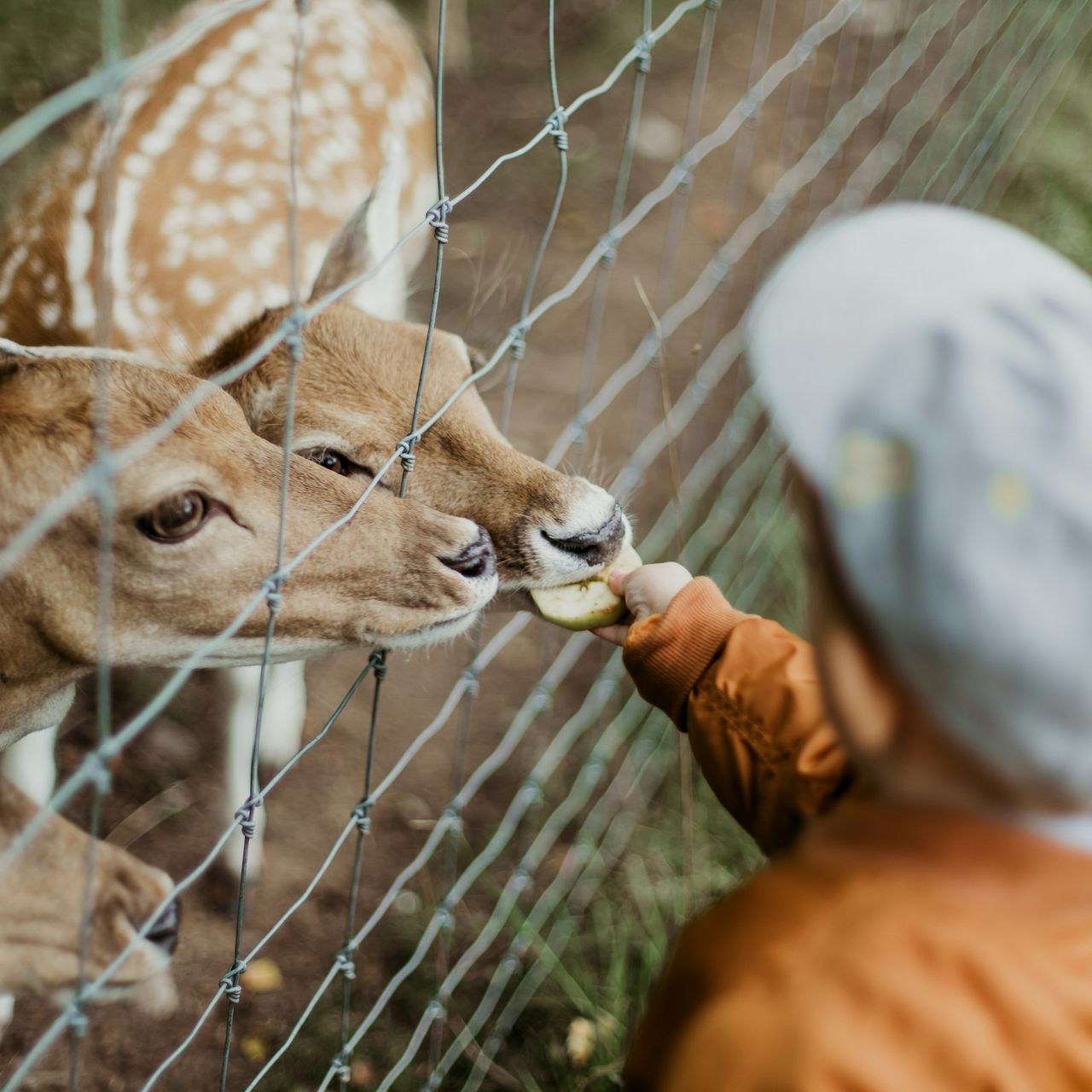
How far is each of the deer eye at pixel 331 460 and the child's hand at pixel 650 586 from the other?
21.3 inches

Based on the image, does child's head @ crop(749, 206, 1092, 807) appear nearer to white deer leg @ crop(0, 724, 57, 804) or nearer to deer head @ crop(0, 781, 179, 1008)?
deer head @ crop(0, 781, 179, 1008)

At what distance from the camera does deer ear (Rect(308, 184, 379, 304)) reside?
2482 mm

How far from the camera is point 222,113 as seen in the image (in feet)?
11.3

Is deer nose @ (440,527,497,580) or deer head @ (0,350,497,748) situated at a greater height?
deer nose @ (440,527,497,580)

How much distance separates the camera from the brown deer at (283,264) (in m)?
2.06

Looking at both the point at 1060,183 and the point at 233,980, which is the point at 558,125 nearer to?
the point at 233,980

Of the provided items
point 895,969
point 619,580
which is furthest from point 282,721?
point 895,969

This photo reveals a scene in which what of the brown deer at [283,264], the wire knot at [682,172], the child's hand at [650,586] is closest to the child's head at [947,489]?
the child's hand at [650,586]

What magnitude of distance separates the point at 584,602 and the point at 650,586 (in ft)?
0.56

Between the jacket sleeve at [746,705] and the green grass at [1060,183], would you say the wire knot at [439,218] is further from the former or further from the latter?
the green grass at [1060,183]

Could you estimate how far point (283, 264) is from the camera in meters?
3.27

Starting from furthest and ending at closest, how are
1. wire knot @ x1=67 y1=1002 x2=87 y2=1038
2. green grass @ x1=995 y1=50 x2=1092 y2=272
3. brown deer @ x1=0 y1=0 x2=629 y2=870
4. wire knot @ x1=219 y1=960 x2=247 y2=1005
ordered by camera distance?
1. green grass @ x1=995 y1=50 x2=1092 y2=272
2. brown deer @ x1=0 y1=0 x2=629 y2=870
3. wire knot @ x1=219 y1=960 x2=247 y2=1005
4. wire knot @ x1=67 y1=1002 x2=87 y2=1038

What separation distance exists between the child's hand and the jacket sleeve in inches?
3.5

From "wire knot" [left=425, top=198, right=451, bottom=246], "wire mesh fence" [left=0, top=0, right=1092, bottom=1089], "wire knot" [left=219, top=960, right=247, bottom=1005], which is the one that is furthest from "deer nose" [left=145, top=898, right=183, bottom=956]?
"wire knot" [left=425, top=198, right=451, bottom=246]
